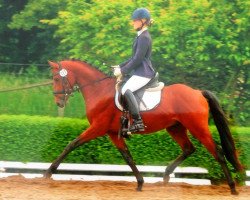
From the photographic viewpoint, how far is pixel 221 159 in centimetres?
962

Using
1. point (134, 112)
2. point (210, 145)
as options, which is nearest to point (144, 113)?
point (134, 112)

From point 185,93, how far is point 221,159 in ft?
3.39

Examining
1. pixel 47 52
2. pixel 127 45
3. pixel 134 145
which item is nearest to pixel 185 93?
pixel 134 145

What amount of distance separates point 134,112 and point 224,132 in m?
1.41

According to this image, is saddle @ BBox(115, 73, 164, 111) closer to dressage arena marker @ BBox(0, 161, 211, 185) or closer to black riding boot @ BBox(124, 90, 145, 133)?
black riding boot @ BBox(124, 90, 145, 133)

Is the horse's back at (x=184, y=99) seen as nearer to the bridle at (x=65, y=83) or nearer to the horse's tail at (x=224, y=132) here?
the horse's tail at (x=224, y=132)

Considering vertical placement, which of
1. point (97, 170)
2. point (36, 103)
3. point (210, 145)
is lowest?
point (36, 103)

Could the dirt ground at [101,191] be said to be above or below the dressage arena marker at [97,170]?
above

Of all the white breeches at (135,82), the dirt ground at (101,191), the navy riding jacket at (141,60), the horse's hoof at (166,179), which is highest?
the navy riding jacket at (141,60)


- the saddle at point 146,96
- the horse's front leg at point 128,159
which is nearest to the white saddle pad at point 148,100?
the saddle at point 146,96

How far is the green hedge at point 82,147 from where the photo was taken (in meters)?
10.8

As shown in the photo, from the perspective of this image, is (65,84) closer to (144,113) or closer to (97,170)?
(144,113)

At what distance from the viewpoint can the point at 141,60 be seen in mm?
9422

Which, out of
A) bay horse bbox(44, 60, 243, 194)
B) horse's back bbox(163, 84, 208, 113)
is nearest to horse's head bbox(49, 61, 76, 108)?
bay horse bbox(44, 60, 243, 194)
